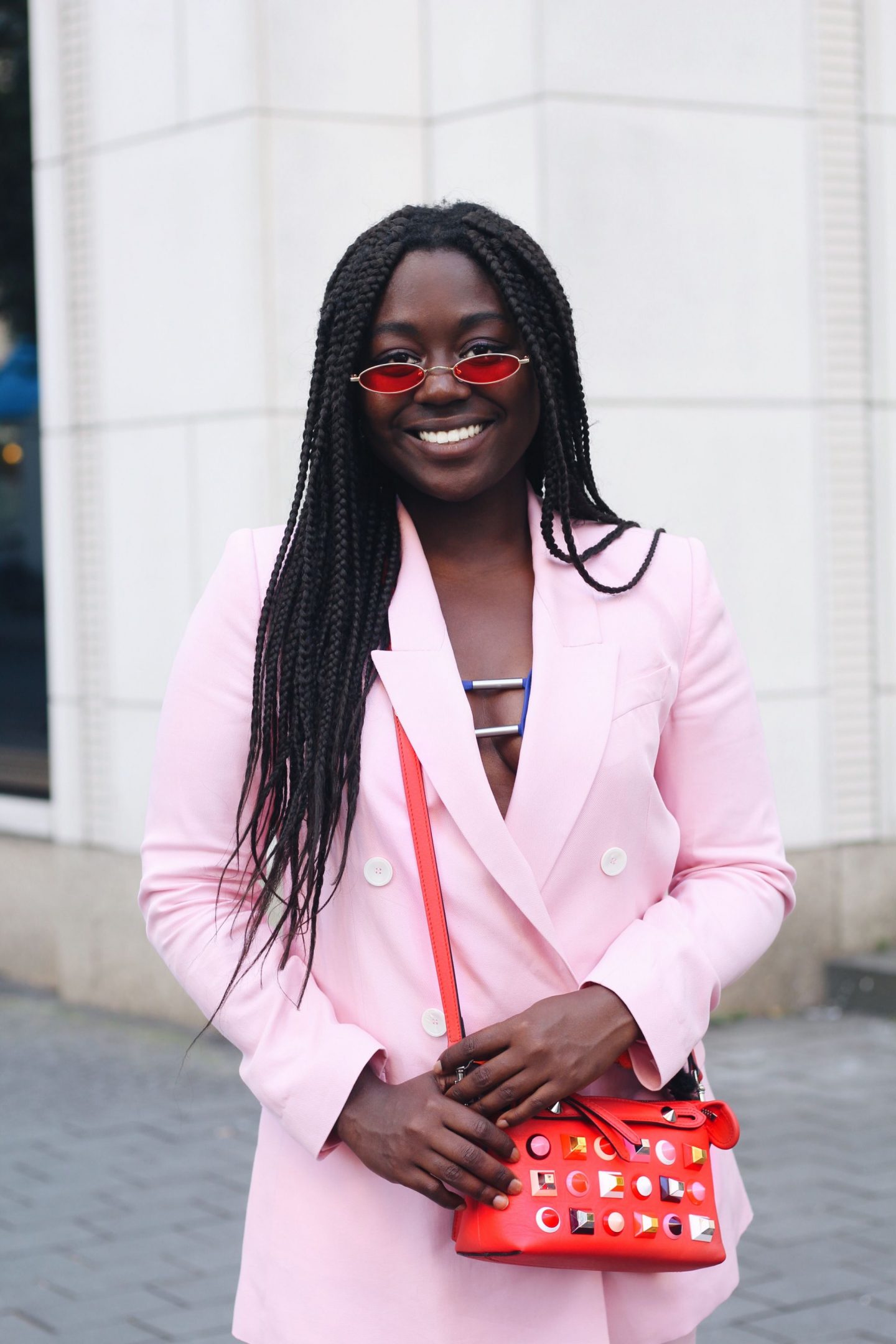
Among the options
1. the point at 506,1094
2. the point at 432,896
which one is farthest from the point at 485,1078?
the point at 432,896

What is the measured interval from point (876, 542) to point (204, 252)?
2.89 meters

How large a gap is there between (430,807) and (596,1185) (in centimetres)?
49

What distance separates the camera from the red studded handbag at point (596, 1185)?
6.83 ft

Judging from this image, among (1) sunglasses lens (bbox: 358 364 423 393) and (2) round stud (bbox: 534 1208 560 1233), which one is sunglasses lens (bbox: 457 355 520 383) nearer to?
(1) sunglasses lens (bbox: 358 364 423 393)

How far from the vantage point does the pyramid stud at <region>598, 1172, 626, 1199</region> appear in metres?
2.11

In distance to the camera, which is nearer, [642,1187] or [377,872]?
[642,1187]

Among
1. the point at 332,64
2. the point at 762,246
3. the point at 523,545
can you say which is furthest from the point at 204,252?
the point at 523,545

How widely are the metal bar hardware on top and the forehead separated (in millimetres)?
459

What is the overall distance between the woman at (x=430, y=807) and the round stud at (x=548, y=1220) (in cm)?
16

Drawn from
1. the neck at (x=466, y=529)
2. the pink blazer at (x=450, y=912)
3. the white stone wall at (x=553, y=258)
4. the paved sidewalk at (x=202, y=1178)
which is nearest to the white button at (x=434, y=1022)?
the pink blazer at (x=450, y=912)

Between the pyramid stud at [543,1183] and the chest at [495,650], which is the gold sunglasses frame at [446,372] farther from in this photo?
the pyramid stud at [543,1183]

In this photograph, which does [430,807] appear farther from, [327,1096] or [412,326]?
[412,326]

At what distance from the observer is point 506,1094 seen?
210 cm

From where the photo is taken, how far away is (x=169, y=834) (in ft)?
7.68
